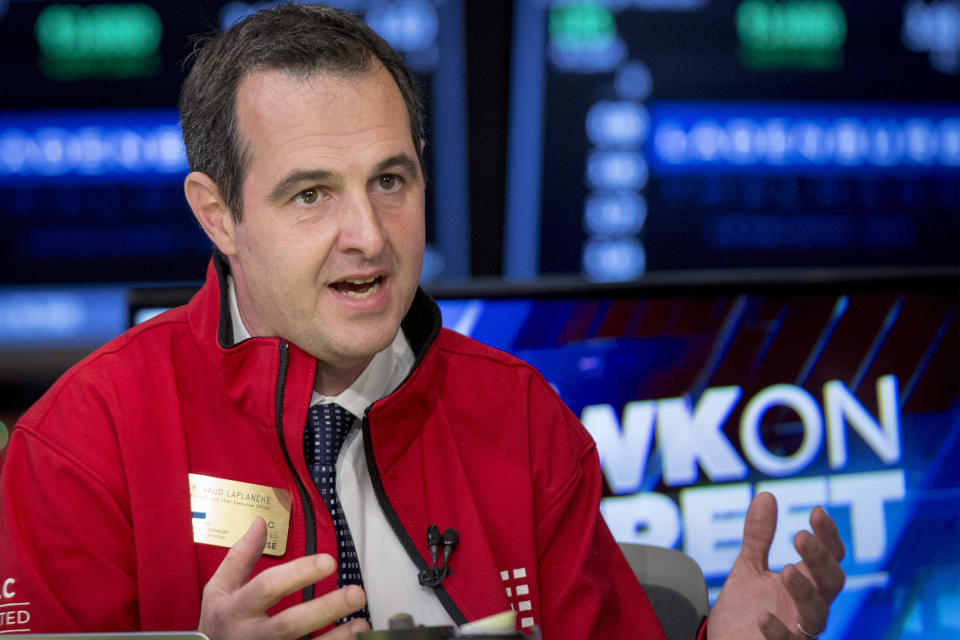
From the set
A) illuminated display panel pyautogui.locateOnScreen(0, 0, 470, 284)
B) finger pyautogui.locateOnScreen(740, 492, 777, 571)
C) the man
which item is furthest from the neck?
illuminated display panel pyautogui.locateOnScreen(0, 0, 470, 284)

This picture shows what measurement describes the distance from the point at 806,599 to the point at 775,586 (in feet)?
0.30

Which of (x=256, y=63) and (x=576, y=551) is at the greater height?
(x=256, y=63)

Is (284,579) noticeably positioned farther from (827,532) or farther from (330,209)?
(827,532)

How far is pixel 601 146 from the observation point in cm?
348

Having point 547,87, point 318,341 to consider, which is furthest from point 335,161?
point 547,87

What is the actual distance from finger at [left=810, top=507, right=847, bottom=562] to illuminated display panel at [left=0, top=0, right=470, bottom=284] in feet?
7.27

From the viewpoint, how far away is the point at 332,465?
5.04 ft

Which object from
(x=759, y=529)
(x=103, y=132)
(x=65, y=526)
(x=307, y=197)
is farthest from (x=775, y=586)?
(x=103, y=132)

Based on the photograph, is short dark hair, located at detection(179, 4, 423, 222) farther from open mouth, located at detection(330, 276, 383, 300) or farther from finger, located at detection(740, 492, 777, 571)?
finger, located at detection(740, 492, 777, 571)

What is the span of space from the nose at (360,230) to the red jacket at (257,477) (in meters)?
0.16

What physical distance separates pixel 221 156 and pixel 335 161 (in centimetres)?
20

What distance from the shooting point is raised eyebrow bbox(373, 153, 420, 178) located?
4.92ft

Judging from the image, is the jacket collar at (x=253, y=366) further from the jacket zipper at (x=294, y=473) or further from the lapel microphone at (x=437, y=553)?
the lapel microphone at (x=437, y=553)

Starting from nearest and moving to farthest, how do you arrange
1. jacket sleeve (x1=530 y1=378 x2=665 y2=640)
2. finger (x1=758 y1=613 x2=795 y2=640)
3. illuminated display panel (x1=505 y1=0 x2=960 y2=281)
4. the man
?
finger (x1=758 y1=613 x2=795 y2=640) < the man < jacket sleeve (x1=530 y1=378 x2=665 y2=640) < illuminated display panel (x1=505 y1=0 x2=960 y2=281)
